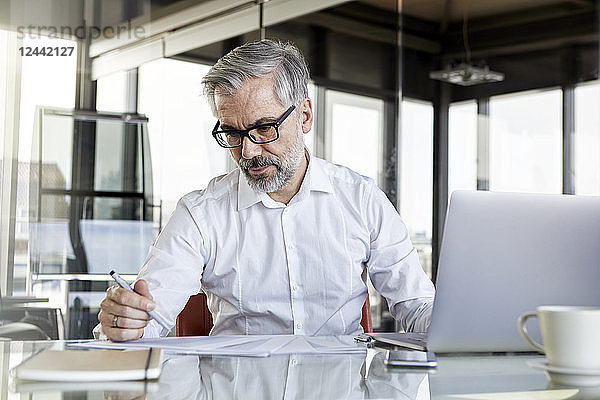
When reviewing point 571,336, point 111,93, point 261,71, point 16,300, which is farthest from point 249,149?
point 16,300

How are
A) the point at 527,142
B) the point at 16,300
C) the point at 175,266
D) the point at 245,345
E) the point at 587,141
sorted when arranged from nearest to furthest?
the point at 245,345 → the point at 175,266 → the point at 16,300 → the point at 587,141 → the point at 527,142

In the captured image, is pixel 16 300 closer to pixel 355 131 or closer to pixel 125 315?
pixel 355 131

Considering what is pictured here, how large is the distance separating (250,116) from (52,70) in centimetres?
214

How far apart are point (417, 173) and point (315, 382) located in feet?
12.8

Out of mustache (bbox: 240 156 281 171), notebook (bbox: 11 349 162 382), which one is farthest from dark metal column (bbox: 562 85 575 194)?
notebook (bbox: 11 349 162 382)

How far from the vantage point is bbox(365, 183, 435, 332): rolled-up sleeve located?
194 centimetres

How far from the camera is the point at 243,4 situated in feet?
14.3

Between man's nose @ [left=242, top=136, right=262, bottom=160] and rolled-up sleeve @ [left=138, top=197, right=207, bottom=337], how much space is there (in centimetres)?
22

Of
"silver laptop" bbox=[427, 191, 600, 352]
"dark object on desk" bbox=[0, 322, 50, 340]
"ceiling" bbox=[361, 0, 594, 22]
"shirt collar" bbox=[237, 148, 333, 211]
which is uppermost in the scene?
"ceiling" bbox=[361, 0, 594, 22]

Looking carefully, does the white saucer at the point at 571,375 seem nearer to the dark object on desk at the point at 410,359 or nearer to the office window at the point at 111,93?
the dark object on desk at the point at 410,359

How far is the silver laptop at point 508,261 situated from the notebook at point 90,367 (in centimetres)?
48

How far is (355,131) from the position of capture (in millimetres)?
4566

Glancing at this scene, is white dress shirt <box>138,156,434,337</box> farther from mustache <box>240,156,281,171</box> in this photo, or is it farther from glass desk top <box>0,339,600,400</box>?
glass desk top <box>0,339,600,400</box>

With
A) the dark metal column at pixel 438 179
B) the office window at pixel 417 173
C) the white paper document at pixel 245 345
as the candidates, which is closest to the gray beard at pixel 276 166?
the white paper document at pixel 245 345
